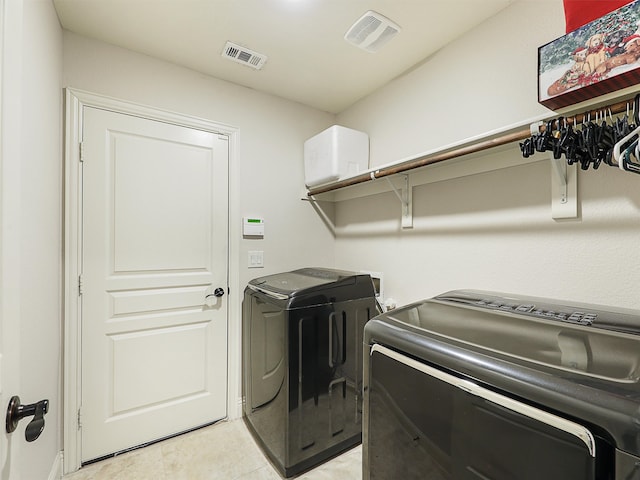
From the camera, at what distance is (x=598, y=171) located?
1260mm

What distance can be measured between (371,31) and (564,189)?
131 centimetres

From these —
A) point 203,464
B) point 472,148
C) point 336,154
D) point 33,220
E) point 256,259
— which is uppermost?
point 336,154

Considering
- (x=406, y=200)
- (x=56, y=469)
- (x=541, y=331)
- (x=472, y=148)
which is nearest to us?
(x=541, y=331)

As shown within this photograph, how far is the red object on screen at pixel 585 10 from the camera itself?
1.00 m

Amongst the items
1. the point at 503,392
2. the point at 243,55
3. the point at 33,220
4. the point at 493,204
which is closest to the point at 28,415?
the point at 33,220

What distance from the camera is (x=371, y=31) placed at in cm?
172

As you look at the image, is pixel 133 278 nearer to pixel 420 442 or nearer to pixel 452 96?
pixel 420 442

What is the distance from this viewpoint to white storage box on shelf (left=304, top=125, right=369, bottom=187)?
2.22 metres

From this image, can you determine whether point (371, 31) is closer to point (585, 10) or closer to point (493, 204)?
point (585, 10)

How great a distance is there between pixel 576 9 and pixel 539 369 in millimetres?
1253

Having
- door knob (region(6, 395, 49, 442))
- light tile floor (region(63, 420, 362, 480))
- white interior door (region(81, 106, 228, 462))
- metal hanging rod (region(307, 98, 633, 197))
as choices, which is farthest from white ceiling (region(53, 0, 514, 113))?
light tile floor (region(63, 420, 362, 480))

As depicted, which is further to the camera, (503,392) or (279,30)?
(279,30)

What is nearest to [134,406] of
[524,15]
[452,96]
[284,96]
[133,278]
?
[133,278]

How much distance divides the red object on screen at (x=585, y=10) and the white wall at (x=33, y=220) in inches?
65.8
